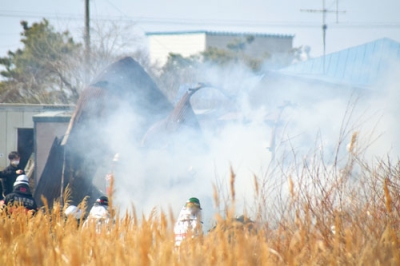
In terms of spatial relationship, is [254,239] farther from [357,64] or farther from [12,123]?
[357,64]

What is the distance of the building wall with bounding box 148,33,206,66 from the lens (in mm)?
58047

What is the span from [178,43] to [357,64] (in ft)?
119

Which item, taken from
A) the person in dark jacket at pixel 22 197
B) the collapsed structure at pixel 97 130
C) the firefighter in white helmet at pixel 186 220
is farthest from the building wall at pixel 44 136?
the firefighter in white helmet at pixel 186 220

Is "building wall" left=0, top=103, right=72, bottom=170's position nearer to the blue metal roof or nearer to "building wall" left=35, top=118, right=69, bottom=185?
"building wall" left=35, top=118, right=69, bottom=185

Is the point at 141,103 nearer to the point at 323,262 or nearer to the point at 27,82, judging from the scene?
the point at 323,262

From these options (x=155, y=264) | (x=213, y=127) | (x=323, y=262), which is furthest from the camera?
(x=213, y=127)

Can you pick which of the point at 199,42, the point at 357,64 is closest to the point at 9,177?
the point at 357,64

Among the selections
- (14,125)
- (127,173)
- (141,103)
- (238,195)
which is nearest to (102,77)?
(141,103)

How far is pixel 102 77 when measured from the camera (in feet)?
50.0

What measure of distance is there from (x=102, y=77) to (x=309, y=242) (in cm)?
1009

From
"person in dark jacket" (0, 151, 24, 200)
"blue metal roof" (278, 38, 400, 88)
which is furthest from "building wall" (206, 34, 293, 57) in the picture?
"person in dark jacket" (0, 151, 24, 200)

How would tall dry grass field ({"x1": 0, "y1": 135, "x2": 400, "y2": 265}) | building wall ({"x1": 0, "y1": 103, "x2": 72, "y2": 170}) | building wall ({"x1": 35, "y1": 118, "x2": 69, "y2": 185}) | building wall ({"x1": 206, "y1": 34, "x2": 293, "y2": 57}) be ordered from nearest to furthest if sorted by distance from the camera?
tall dry grass field ({"x1": 0, "y1": 135, "x2": 400, "y2": 265}), building wall ({"x1": 35, "y1": 118, "x2": 69, "y2": 185}), building wall ({"x1": 0, "y1": 103, "x2": 72, "y2": 170}), building wall ({"x1": 206, "y1": 34, "x2": 293, "y2": 57})

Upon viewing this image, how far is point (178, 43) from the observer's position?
5881cm

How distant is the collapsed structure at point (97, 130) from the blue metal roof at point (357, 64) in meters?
7.15
